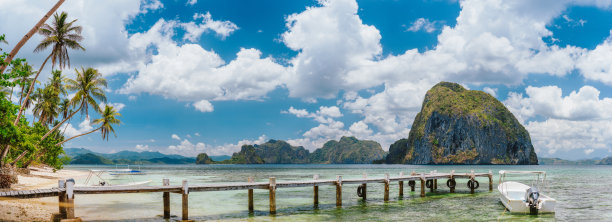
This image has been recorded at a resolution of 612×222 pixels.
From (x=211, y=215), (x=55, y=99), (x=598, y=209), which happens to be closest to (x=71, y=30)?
(x=55, y=99)

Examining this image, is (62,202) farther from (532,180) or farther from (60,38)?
(532,180)

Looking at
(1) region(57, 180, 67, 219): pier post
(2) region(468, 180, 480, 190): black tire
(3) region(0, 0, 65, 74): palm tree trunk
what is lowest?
(2) region(468, 180, 480, 190): black tire

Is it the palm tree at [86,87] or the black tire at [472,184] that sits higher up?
the palm tree at [86,87]

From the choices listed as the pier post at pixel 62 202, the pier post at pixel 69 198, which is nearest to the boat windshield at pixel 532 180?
the pier post at pixel 69 198

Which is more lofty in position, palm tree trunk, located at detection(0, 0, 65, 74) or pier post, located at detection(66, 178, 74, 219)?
palm tree trunk, located at detection(0, 0, 65, 74)

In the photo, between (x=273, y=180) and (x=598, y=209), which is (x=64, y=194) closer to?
(x=273, y=180)

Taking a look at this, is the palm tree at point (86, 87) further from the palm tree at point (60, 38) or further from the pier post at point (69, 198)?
the pier post at point (69, 198)

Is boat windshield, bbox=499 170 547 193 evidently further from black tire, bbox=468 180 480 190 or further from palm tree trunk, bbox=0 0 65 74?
palm tree trunk, bbox=0 0 65 74

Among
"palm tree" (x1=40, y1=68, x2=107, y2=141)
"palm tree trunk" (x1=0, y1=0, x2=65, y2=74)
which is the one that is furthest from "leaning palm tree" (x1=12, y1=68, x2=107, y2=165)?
"palm tree trunk" (x1=0, y1=0, x2=65, y2=74)

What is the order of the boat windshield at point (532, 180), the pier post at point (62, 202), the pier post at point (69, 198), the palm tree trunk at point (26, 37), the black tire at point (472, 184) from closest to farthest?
the pier post at point (62, 202) < the pier post at point (69, 198) < the palm tree trunk at point (26, 37) < the boat windshield at point (532, 180) < the black tire at point (472, 184)

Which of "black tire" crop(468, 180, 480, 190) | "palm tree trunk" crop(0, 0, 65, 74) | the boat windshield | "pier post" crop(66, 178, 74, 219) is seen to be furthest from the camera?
"black tire" crop(468, 180, 480, 190)

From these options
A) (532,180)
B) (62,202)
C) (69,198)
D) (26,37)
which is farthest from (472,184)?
(26,37)

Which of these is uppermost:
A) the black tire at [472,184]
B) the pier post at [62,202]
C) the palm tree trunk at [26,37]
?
the palm tree trunk at [26,37]

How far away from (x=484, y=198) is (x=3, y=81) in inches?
1175
